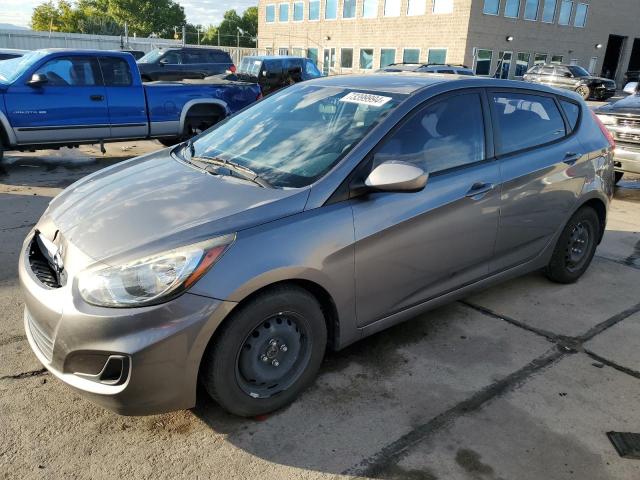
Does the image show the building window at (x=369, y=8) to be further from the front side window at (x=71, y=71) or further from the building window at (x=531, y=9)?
the front side window at (x=71, y=71)

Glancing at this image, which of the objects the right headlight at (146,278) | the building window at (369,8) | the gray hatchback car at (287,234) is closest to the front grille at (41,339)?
the gray hatchback car at (287,234)

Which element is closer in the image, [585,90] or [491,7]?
[585,90]

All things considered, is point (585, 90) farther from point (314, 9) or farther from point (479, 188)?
point (479, 188)

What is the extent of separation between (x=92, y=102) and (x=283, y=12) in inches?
1578

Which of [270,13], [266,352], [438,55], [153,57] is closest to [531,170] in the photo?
[266,352]

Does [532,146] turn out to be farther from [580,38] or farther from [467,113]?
[580,38]

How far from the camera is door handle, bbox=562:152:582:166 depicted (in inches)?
157

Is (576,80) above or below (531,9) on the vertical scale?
below

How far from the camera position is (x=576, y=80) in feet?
84.5

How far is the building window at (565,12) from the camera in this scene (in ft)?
118

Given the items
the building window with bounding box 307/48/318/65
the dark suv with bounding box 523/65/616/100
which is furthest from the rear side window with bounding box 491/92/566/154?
the building window with bounding box 307/48/318/65

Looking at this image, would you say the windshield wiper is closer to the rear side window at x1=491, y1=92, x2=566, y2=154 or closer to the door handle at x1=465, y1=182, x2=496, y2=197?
the door handle at x1=465, y1=182, x2=496, y2=197

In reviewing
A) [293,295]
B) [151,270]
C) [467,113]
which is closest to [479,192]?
[467,113]

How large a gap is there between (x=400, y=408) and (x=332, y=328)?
22.0 inches
